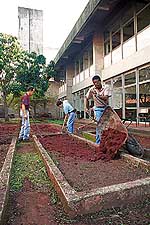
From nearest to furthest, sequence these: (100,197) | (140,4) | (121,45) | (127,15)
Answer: (100,197) < (140,4) < (127,15) < (121,45)

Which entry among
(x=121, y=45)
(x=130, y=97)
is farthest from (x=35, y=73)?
(x=130, y=97)

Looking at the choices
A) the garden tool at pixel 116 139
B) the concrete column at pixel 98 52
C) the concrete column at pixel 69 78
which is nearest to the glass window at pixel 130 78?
the concrete column at pixel 98 52

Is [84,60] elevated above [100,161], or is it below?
above

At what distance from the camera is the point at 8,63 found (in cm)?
2005

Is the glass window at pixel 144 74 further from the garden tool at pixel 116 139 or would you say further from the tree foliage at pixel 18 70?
the tree foliage at pixel 18 70

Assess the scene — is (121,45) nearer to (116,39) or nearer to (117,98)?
(116,39)

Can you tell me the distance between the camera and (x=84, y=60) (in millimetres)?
20734

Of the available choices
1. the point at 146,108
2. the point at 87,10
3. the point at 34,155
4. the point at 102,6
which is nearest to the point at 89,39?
the point at 87,10

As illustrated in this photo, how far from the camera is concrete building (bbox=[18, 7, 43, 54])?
3528 cm

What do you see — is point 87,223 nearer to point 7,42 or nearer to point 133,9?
point 133,9

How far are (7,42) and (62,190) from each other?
1887cm

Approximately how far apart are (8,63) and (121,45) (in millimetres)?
10513

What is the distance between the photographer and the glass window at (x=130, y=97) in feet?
39.4

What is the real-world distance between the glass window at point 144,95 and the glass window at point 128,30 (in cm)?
290
